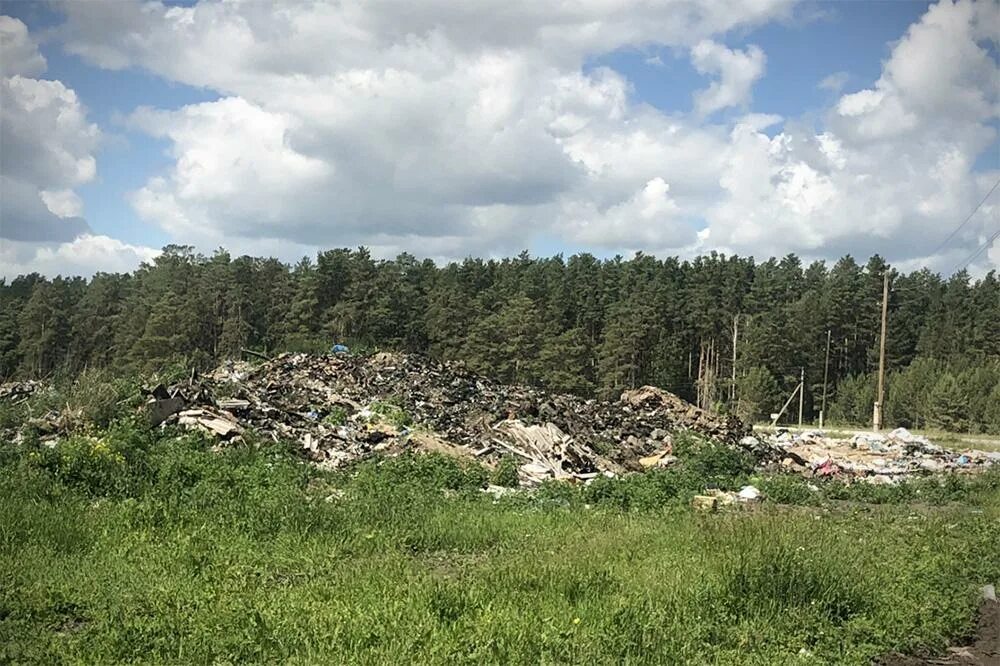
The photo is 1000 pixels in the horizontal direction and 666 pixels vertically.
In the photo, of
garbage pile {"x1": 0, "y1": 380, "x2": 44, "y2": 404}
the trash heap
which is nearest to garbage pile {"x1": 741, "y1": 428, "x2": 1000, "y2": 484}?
the trash heap

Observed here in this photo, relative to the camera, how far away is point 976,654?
641 cm

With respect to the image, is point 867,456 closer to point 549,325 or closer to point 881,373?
point 881,373

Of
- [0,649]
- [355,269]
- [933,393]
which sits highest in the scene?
[355,269]

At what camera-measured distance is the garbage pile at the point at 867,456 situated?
1856 centimetres

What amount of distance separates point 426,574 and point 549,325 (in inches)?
2056

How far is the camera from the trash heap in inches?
625

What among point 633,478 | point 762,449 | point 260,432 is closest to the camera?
point 633,478

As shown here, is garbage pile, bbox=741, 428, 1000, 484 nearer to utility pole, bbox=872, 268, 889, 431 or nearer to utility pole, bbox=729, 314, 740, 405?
utility pole, bbox=872, 268, 889, 431

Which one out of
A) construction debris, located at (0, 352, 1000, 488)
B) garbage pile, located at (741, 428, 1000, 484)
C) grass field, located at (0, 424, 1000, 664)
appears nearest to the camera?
grass field, located at (0, 424, 1000, 664)

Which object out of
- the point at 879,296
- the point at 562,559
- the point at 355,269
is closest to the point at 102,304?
the point at 355,269

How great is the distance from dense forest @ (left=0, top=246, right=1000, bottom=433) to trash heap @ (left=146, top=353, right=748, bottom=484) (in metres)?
28.9

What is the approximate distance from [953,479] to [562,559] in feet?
37.9

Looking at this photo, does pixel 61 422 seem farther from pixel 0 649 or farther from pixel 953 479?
pixel 953 479

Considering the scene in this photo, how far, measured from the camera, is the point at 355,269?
6166 centimetres
